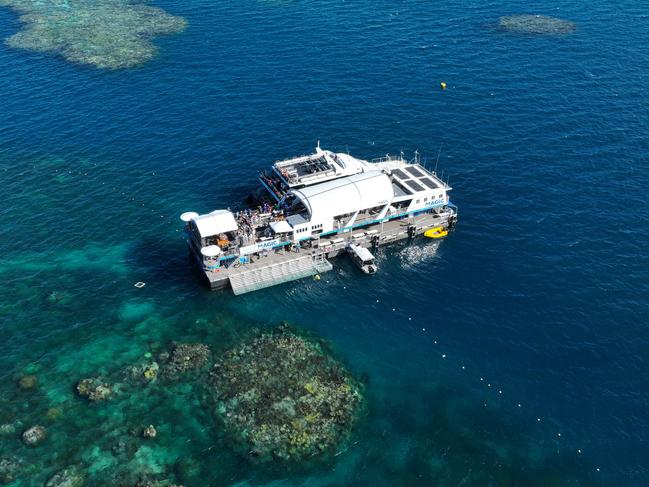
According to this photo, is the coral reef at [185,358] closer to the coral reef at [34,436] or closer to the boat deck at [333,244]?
the boat deck at [333,244]

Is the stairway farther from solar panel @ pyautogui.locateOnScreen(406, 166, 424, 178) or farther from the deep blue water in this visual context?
solar panel @ pyautogui.locateOnScreen(406, 166, 424, 178)

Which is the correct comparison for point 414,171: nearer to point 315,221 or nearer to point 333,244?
point 333,244

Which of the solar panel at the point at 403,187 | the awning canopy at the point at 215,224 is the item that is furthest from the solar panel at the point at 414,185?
the awning canopy at the point at 215,224

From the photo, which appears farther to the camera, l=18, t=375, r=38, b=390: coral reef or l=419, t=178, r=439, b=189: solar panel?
l=419, t=178, r=439, b=189: solar panel

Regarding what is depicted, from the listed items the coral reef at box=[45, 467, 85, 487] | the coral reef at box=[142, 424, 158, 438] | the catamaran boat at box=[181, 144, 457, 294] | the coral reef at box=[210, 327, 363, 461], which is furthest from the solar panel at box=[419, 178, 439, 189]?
the coral reef at box=[45, 467, 85, 487]

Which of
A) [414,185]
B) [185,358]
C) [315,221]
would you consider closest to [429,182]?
[414,185]
